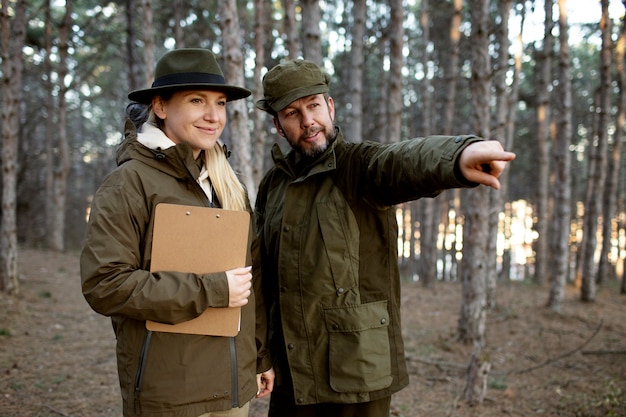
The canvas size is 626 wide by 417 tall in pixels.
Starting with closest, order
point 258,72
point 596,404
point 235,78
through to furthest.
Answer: point 596,404 → point 235,78 → point 258,72

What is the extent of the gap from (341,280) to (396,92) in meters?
7.61

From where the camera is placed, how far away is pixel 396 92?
9.38 m

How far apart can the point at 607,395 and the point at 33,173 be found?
2067 centimetres

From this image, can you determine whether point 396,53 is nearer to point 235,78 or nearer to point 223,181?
point 235,78

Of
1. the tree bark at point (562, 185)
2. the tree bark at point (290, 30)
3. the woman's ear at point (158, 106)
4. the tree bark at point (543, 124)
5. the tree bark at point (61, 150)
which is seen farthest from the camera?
the tree bark at point (61, 150)

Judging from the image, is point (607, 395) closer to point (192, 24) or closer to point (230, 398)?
point (230, 398)

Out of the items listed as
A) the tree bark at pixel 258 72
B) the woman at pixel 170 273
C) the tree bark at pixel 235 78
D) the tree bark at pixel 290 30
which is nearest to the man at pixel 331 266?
the woman at pixel 170 273

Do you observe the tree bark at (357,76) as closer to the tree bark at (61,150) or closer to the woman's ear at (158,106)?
the tree bark at (61,150)

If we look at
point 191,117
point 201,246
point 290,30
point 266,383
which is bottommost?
point 266,383

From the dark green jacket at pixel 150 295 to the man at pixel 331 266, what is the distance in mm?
430

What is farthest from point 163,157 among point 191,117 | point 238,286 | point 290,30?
point 290,30

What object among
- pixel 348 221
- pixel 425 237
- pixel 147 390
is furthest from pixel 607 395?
pixel 425 237

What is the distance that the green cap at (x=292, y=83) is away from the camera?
8.41 ft

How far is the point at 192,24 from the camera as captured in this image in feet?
54.1
